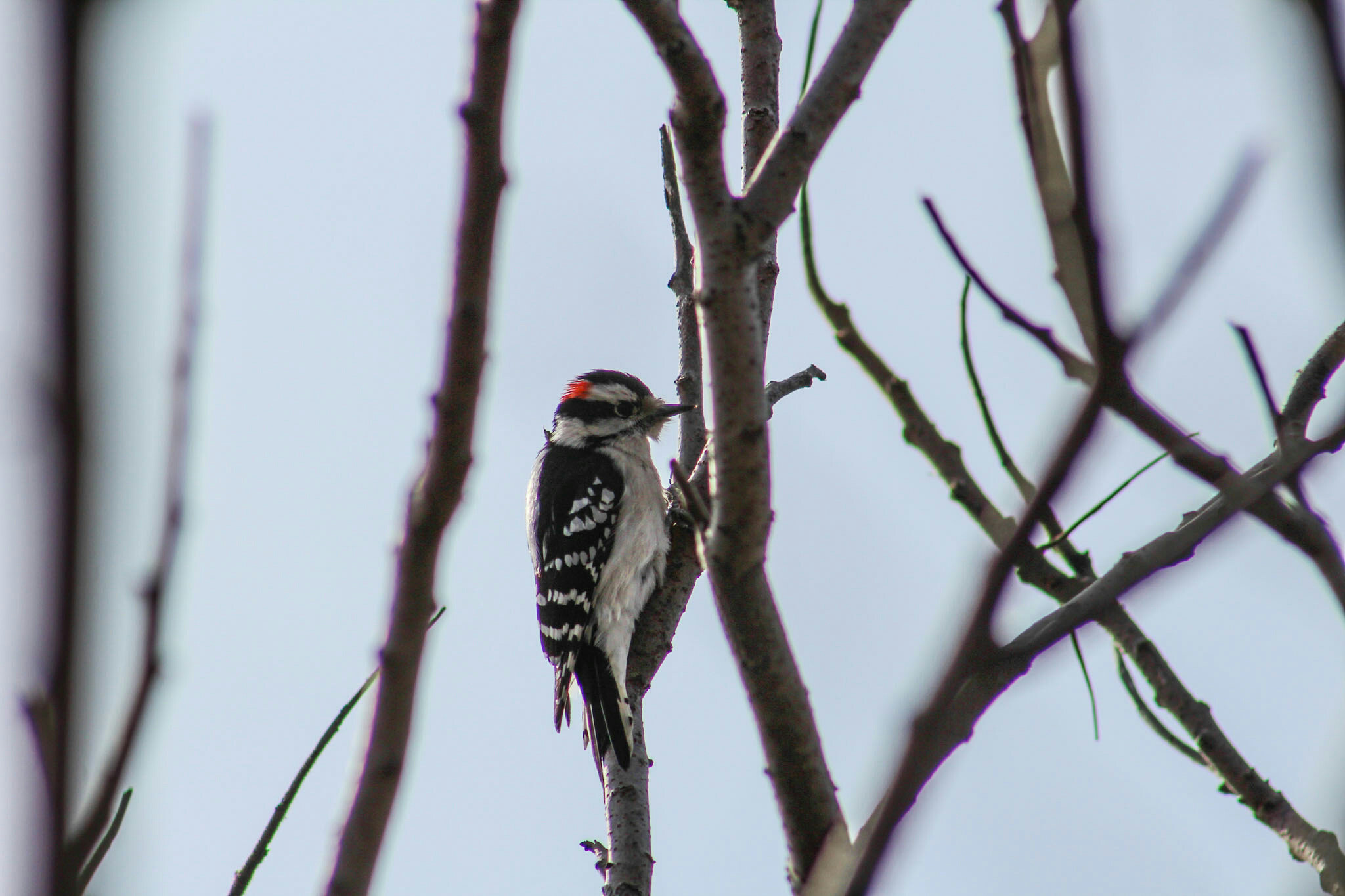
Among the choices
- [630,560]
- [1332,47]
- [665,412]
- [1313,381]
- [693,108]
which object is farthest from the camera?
[665,412]

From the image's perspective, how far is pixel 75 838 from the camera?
3.43 feet

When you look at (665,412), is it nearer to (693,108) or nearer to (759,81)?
(759,81)

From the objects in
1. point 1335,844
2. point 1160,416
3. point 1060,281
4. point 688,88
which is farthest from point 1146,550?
point 688,88

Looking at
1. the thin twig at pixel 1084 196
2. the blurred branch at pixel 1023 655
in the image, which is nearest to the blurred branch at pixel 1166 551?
the blurred branch at pixel 1023 655

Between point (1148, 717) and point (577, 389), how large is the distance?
5674mm

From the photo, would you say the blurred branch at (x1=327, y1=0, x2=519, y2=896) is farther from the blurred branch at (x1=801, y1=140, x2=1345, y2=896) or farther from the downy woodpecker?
the downy woodpecker

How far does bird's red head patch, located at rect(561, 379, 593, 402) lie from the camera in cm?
796

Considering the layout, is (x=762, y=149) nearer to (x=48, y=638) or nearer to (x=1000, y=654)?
(x=1000, y=654)

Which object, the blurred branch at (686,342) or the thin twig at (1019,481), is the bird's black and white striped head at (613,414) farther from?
the thin twig at (1019,481)

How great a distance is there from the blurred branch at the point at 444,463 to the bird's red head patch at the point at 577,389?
6576 millimetres

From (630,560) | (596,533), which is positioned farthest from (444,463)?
(596,533)

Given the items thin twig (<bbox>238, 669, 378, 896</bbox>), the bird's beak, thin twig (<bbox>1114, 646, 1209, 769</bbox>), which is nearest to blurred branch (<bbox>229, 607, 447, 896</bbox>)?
thin twig (<bbox>238, 669, 378, 896</bbox>)

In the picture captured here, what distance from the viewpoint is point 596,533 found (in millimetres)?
6914

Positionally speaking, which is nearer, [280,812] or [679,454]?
[280,812]
